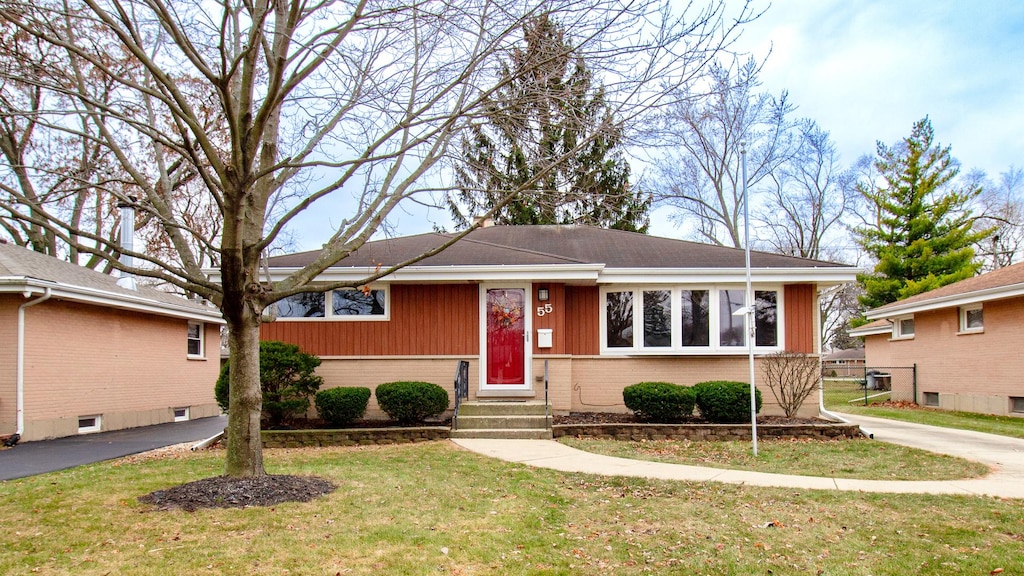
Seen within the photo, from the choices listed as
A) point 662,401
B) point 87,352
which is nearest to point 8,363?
point 87,352

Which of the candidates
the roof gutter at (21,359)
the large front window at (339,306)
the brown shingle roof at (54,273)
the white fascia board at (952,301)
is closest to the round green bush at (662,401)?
the large front window at (339,306)

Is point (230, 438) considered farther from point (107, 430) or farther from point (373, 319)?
point (107, 430)

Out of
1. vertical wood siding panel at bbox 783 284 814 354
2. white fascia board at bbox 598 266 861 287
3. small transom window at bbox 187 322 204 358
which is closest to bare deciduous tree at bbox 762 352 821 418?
vertical wood siding panel at bbox 783 284 814 354

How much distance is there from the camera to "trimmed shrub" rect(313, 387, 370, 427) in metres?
11.3

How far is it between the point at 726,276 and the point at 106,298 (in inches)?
499

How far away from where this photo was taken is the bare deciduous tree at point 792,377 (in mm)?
12016

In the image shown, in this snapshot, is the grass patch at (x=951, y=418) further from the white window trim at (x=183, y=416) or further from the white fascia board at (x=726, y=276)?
the white window trim at (x=183, y=416)

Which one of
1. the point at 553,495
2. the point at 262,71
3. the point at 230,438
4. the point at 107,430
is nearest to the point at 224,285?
the point at 230,438

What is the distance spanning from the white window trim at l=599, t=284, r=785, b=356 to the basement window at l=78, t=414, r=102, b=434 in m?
10.6

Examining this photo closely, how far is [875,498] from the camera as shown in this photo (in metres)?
6.68

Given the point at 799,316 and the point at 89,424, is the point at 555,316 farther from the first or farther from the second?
the point at 89,424

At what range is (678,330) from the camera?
13.2 meters

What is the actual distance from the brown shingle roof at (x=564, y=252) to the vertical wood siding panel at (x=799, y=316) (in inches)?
21.4

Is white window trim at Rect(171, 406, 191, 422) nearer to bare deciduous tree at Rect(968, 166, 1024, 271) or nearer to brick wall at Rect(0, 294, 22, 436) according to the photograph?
brick wall at Rect(0, 294, 22, 436)
